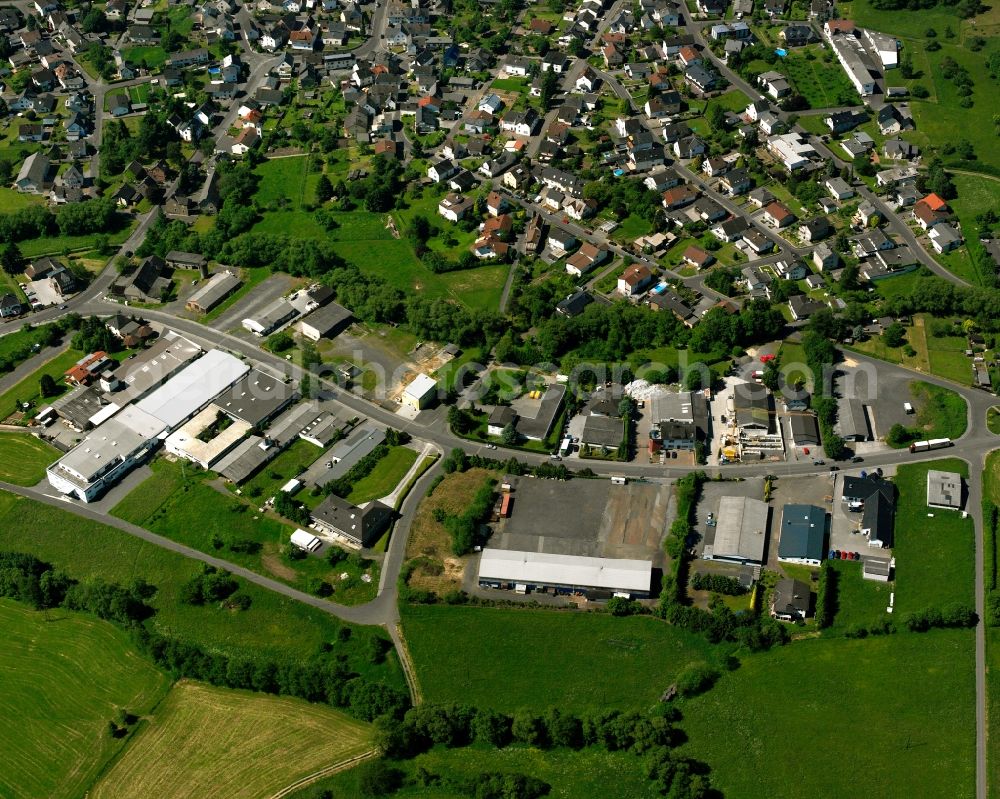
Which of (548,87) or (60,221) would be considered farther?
(548,87)

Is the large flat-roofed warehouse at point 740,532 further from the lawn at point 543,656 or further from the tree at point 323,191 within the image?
the tree at point 323,191

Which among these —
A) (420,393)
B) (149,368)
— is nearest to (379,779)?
(420,393)

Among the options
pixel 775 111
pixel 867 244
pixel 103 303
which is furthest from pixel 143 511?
pixel 775 111

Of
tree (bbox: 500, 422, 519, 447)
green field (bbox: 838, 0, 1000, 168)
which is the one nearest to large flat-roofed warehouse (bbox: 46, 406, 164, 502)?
tree (bbox: 500, 422, 519, 447)

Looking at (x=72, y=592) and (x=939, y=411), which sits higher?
(x=939, y=411)

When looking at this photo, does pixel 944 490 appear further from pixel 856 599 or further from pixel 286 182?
pixel 286 182

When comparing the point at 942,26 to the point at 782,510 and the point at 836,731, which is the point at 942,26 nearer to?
the point at 782,510
